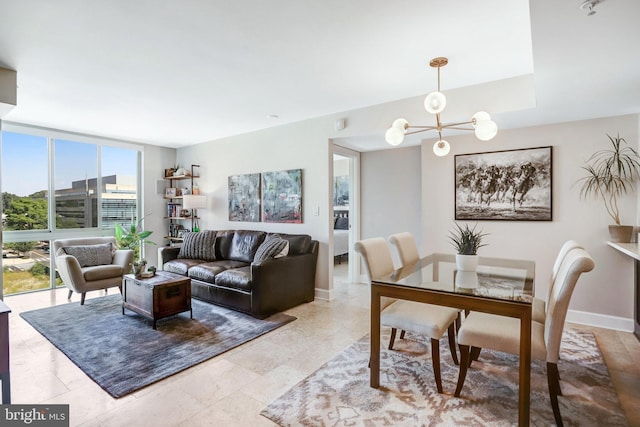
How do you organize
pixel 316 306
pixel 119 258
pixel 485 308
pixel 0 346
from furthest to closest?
pixel 119 258 < pixel 316 306 < pixel 485 308 < pixel 0 346

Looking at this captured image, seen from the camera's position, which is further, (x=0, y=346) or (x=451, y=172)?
(x=451, y=172)

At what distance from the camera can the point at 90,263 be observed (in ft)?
14.4

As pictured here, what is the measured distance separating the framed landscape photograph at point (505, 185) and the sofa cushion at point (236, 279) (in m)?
2.71

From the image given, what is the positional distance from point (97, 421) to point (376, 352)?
1.75 metres

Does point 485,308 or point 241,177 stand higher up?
point 241,177

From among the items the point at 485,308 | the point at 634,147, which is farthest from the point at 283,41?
the point at 634,147

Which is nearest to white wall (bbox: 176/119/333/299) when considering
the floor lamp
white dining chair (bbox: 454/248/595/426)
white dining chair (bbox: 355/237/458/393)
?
the floor lamp

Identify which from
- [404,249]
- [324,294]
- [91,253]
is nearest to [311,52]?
[404,249]

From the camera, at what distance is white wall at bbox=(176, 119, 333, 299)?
14.1 feet

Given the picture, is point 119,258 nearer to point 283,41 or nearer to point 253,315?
point 253,315

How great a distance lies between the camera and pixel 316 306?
4.03m

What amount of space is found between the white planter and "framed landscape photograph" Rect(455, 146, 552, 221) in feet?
5.29

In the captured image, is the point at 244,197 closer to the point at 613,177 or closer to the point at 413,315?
the point at 413,315

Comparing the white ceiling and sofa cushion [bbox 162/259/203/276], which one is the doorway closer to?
the white ceiling
